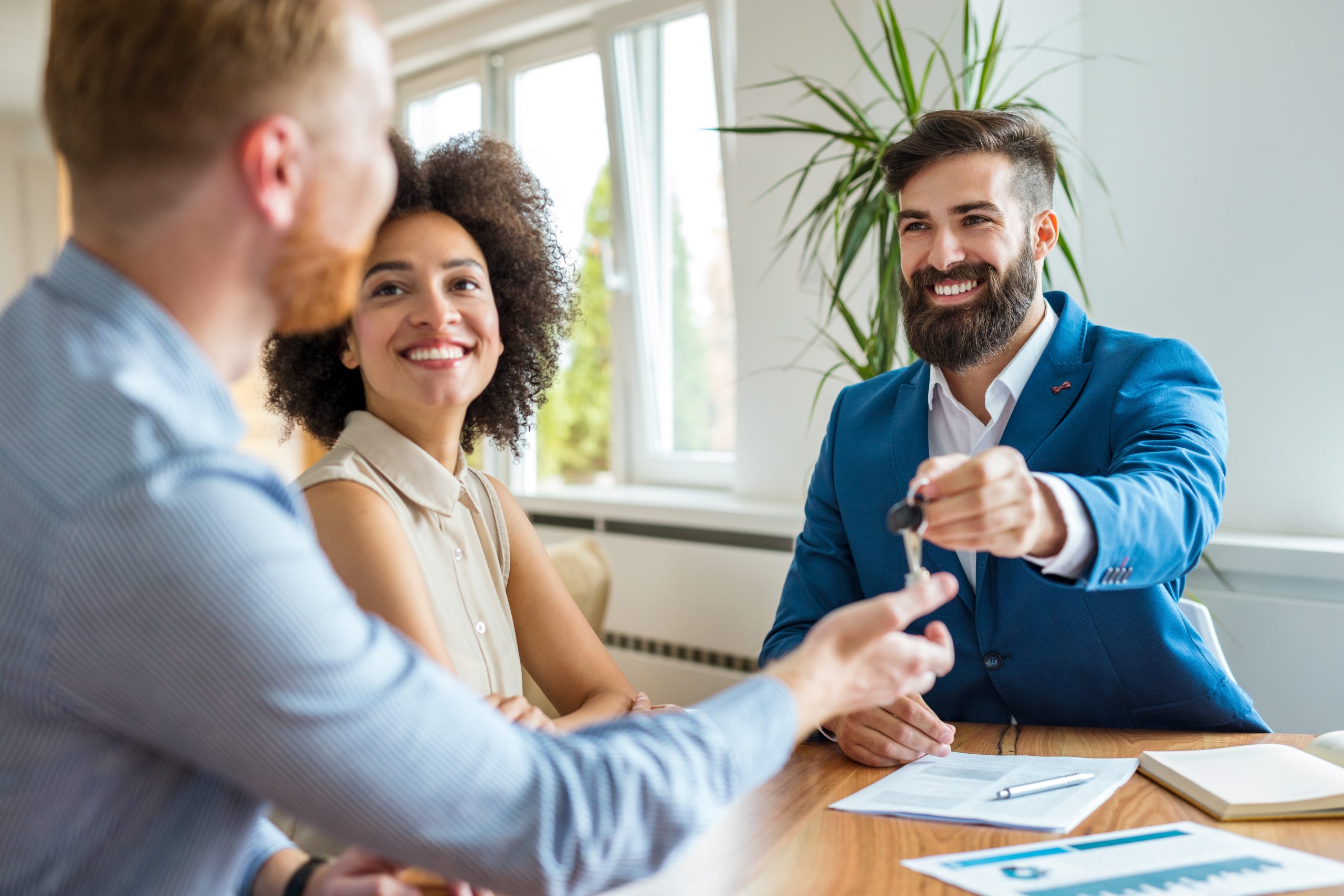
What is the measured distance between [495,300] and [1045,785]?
1.20 meters

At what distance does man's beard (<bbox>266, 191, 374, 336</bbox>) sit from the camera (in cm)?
78

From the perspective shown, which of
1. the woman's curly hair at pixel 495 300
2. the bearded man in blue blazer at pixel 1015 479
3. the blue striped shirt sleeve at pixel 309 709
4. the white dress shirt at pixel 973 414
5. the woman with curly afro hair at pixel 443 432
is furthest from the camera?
the white dress shirt at pixel 973 414

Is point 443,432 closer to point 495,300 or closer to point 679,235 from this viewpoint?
point 495,300

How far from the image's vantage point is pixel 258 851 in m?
1.06

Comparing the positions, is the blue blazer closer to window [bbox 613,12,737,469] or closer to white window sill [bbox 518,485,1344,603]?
white window sill [bbox 518,485,1344,603]

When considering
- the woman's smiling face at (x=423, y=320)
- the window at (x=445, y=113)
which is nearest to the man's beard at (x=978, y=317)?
the woman's smiling face at (x=423, y=320)

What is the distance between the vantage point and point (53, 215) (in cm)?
757

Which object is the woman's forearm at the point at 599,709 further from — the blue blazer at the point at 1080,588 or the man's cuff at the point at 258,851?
the man's cuff at the point at 258,851

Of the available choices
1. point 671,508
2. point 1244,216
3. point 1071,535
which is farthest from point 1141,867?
point 671,508

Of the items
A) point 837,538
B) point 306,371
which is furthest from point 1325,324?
point 306,371

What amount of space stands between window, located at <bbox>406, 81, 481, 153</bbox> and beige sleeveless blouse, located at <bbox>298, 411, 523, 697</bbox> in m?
3.58

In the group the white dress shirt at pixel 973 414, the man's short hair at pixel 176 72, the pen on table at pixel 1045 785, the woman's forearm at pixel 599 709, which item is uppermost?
the man's short hair at pixel 176 72

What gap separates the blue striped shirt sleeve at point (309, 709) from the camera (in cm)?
66

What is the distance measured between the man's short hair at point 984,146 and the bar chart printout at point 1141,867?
4.17 feet
